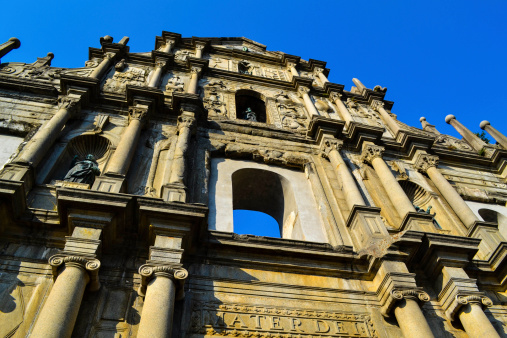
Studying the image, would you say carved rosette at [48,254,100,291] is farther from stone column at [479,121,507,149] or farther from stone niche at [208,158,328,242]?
stone column at [479,121,507,149]

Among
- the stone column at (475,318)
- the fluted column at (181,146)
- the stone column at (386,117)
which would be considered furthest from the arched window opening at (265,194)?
the stone column at (386,117)

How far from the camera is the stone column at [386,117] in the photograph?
44.7ft

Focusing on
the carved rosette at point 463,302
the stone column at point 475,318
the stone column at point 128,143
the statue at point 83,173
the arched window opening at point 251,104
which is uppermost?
the arched window opening at point 251,104

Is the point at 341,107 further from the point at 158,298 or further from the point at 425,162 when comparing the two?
the point at 158,298

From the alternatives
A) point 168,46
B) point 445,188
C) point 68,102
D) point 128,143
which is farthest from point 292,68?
point 128,143

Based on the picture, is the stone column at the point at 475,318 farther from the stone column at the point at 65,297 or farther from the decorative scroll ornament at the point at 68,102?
the decorative scroll ornament at the point at 68,102

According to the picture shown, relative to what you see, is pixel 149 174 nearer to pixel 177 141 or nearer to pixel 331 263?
pixel 177 141

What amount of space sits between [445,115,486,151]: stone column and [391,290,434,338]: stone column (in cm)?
934

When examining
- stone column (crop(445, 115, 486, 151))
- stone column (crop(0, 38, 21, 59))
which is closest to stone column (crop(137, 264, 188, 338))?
stone column (crop(0, 38, 21, 59))

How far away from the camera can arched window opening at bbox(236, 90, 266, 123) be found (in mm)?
14680

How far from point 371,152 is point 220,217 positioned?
4.92 meters

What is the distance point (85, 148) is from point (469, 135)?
13.3 m

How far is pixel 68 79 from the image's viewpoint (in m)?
10.7

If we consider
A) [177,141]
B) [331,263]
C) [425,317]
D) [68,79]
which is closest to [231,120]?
[177,141]
